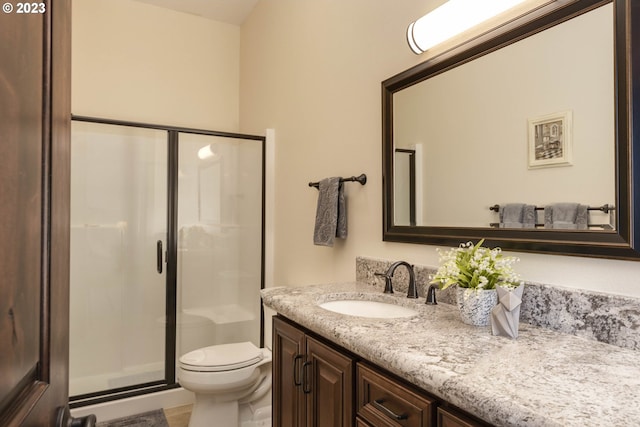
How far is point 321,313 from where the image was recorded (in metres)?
1.24

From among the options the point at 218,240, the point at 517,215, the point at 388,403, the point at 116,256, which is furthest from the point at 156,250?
the point at 517,215

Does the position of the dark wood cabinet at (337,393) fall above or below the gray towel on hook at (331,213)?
below

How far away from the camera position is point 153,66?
10.5 ft

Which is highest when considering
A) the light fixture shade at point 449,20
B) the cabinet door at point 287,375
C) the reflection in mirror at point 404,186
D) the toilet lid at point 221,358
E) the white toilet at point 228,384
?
the light fixture shade at point 449,20

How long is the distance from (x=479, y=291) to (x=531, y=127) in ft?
1.70

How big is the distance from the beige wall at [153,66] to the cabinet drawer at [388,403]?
9.32 ft

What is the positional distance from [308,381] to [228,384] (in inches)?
38.4

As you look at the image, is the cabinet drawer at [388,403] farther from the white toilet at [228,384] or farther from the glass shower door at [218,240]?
the glass shower door at [218,240]

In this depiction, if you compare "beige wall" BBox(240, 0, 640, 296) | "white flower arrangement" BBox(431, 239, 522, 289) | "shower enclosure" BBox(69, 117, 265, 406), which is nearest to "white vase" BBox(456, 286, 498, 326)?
"white flower arrangement" BBox(431, 239, 522, 289)

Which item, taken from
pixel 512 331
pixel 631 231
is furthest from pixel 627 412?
pixel 631 231

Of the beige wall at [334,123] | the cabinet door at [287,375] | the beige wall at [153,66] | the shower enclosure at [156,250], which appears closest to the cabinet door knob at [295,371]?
the cabinet door at [287,375]

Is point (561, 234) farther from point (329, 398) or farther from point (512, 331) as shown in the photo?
point (329, 398)

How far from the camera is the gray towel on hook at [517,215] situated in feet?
3.86

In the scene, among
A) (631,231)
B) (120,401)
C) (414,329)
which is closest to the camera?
(631,231)
